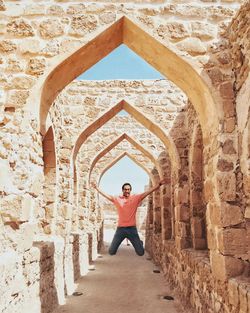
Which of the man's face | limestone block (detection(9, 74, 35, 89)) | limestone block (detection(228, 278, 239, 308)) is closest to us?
limestone block (detection(228, 278, 239, 308))

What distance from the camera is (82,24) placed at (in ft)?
10.8

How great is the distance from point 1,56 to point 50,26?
58 centimetres

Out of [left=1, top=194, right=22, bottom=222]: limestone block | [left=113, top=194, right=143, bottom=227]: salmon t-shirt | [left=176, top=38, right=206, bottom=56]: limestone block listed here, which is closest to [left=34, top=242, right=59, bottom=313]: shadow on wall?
[left=1, top=194, right=22, bottom=222]: limestone block

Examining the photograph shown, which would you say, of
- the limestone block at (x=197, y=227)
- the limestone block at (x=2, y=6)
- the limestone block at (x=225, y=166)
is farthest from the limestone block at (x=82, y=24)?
the limestone block at (x=197, y=227)

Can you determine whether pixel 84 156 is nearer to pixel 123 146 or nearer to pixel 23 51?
pixel 123 146

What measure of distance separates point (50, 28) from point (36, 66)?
0.44 metres

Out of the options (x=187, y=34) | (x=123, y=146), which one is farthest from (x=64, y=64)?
(x=123, y=146)

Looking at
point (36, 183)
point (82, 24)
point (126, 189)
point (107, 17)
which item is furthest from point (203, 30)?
point (126, 189)

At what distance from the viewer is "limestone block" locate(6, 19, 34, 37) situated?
3240 millimetres

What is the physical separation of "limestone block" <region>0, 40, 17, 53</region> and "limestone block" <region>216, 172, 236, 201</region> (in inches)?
91.5

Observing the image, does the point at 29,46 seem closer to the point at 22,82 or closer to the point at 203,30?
the point at 22,82

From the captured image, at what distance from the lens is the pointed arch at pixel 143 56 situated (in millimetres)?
3174

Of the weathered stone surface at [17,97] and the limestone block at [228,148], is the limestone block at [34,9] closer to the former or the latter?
the weathered stone surface at [17,97]

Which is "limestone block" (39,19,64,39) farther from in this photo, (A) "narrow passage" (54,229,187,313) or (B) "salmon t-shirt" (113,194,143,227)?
(A) "narrow passage" (54,229,187,313)
